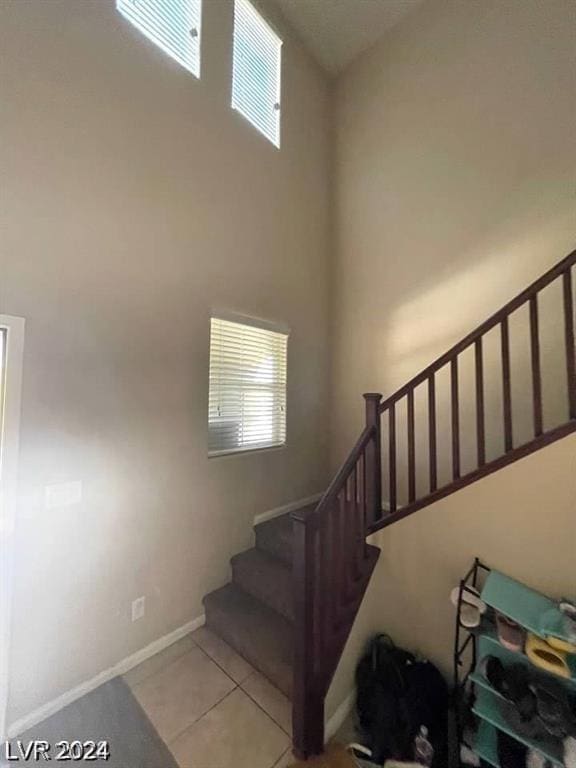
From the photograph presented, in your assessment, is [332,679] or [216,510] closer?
[332,679]

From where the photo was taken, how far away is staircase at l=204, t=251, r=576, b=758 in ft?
5.27

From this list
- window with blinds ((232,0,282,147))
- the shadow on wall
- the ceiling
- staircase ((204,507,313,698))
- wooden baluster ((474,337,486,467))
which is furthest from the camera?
the ceiling

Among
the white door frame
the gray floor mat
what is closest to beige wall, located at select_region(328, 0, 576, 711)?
the gray floor mat

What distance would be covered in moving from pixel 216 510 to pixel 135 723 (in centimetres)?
114

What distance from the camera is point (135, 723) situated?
5.46 ft

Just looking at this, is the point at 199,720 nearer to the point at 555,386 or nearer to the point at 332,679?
the point at 332,679

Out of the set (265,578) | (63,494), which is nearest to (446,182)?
(265,578)

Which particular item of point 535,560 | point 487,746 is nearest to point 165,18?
point 535,560

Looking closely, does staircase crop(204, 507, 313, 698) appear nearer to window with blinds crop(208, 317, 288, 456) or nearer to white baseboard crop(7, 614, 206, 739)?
white baseboard crop(7, 614, 206, 739)

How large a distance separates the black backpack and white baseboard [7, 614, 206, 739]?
3.88 feet

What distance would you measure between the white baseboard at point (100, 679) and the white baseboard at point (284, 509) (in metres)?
0.78

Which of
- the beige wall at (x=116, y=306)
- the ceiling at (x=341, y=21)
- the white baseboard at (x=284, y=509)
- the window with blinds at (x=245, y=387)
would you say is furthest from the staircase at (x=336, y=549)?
the ceiling at (x=341, y=21)

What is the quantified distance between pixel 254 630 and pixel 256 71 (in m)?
4.47

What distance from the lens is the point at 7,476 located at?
1573 millimetres
